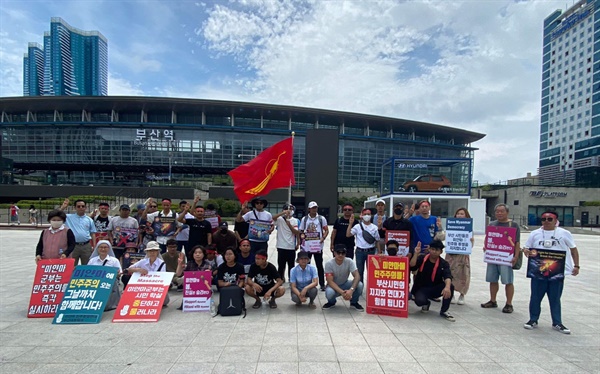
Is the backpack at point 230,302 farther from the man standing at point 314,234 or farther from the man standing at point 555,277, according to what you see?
the man standing at point 555,277

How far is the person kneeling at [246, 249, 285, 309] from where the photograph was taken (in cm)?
580

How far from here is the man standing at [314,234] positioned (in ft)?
22.6

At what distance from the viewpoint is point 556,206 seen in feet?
148

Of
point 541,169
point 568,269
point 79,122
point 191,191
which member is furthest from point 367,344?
point 541,169

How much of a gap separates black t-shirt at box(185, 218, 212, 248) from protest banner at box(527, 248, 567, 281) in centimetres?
608

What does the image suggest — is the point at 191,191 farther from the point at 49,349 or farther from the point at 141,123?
the point at 49,349

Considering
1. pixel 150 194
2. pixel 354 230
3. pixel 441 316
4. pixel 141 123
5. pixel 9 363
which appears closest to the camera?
pixel 9 363

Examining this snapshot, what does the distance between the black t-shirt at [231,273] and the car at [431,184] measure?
2309 cm

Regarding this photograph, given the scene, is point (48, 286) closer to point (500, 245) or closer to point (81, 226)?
point (81, 226)

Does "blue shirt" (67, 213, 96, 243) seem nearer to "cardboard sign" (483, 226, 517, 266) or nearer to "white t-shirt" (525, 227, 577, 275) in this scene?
"cardboard sign" (483, 226, 517, 266)

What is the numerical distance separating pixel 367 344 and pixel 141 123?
59182 mm

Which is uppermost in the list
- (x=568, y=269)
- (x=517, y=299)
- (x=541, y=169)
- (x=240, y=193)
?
(x=541, y=169)

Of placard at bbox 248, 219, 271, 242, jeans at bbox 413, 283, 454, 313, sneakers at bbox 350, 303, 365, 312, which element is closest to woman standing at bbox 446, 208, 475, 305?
jeans at bbox 413, 283, 454, 313

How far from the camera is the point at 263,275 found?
234 inches
